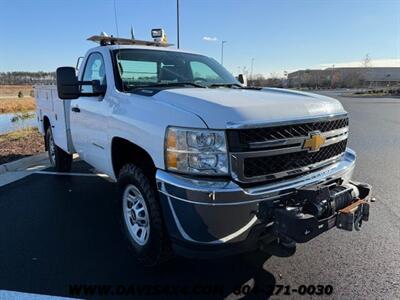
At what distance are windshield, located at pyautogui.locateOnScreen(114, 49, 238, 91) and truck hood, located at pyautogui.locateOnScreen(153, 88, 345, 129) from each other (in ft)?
3.06

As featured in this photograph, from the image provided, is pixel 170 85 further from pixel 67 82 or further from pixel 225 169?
pixel 225 169

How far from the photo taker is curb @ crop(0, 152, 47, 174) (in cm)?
728

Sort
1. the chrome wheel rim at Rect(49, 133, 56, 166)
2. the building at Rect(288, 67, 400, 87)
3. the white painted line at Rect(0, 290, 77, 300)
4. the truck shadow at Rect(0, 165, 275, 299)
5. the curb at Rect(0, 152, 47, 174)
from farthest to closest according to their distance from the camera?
the building at Rect(288, 67, 400, 87)
the curb at Rect(0, 152, 47, 174)
the chrome wheel rim at Rect(49, 133, 56, 166)
the truck shadow at Rect(0, 165, 275, 299)
the white painted line at Rect(0, 290, 77, 300)

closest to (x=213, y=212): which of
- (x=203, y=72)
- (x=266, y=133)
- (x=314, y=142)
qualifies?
(x=266, y=133)

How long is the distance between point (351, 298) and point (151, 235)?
5.57ft

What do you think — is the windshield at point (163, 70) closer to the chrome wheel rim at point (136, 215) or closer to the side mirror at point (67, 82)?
the side mirror at point (67, 82)

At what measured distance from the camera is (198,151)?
9.05 ft

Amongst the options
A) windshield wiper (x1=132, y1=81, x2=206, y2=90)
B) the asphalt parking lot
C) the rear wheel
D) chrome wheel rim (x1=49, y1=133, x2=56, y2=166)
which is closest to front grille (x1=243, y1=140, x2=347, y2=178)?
the asphalt parking lot

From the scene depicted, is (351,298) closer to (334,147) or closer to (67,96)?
(334,147)

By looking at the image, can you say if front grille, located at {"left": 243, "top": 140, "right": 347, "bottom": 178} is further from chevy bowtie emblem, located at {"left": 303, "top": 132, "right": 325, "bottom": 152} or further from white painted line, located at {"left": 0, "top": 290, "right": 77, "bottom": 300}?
white painted line, located at {"left": 0, "top": 290, "right": 77, "bottom": 300}

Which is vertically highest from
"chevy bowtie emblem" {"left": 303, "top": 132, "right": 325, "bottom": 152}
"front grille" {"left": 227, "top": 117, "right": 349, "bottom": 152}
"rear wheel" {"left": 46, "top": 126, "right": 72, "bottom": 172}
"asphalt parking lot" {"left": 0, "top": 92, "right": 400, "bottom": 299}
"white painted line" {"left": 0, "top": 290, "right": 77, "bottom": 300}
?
"front grille" {"left": 227, "top": 117, "right": 349, "bottom": 152}

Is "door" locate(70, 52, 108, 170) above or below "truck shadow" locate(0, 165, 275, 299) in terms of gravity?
above

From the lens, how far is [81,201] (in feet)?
18.1

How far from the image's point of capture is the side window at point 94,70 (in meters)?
4.47
